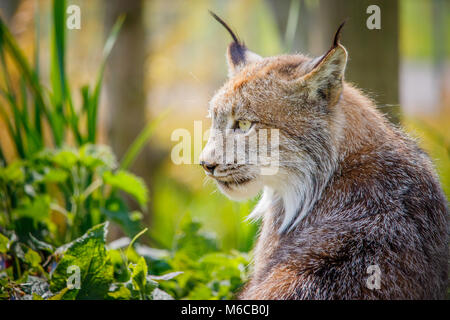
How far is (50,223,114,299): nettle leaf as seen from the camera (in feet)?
9.30

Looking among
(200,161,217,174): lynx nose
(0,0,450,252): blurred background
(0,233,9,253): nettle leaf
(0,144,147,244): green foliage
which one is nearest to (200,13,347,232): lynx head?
(200,161,217,174): lynx nose

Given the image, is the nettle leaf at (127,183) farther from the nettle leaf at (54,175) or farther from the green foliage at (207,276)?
the green foliage at (207,276)

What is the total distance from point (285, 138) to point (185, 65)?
26.4 feet

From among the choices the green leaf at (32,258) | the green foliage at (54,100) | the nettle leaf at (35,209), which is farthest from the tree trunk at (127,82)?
the green leaf at (32,258)

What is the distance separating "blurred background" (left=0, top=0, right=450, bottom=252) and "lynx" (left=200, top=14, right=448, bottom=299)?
0.41m

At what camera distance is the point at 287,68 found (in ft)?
10.2

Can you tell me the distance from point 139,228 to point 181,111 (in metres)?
8.04

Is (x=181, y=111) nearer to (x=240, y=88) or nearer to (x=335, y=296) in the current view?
(x=240, y=88)

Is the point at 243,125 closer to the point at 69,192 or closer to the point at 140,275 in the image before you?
the point at 140,275

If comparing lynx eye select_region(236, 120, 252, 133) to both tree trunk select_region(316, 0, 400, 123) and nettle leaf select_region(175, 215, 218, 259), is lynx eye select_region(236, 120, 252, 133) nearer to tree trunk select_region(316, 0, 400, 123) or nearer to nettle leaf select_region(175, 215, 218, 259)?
nettle leaf select_region(175, 215, 218, 259)

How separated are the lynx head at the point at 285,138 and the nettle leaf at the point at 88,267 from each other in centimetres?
73
